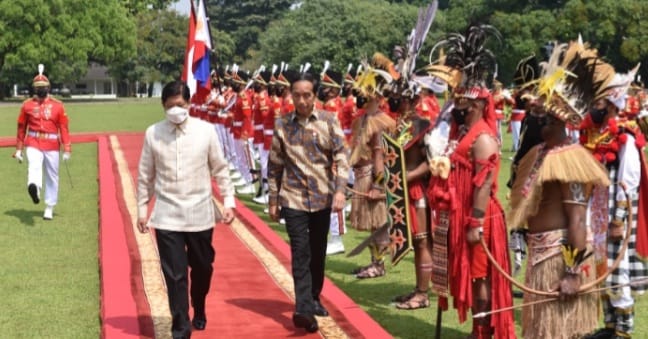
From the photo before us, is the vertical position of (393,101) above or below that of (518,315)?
above

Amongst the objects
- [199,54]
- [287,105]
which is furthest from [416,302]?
[199,54]

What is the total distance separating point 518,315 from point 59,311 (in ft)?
12.5

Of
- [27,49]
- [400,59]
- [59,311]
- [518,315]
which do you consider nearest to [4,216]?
[59,311]

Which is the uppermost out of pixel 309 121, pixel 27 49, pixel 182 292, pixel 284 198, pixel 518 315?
pixel 27 49

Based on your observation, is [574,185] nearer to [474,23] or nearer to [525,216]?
[525,216]

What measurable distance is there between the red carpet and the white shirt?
0.90 metres

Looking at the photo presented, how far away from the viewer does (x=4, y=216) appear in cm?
1250

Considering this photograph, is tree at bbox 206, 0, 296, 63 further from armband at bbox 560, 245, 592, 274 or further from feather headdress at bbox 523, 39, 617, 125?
armband at bbox 560, 245, 592, 274

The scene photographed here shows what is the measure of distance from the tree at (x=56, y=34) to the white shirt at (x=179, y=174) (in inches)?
2141

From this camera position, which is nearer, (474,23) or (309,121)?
(474,23)

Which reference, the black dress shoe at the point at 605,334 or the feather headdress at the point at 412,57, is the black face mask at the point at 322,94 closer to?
the feather headdress at the point at 412,57

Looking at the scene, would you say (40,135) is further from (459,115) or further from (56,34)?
A: (56,34)

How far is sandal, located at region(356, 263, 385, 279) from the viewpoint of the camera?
8.59 metres

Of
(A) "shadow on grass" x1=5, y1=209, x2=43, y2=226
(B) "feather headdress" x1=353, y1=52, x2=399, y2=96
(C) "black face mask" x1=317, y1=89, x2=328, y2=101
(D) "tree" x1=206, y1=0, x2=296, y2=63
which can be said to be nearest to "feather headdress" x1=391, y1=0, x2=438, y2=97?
(B) "feather headdress" x1=353, y1=52, x2=399, y2=96
